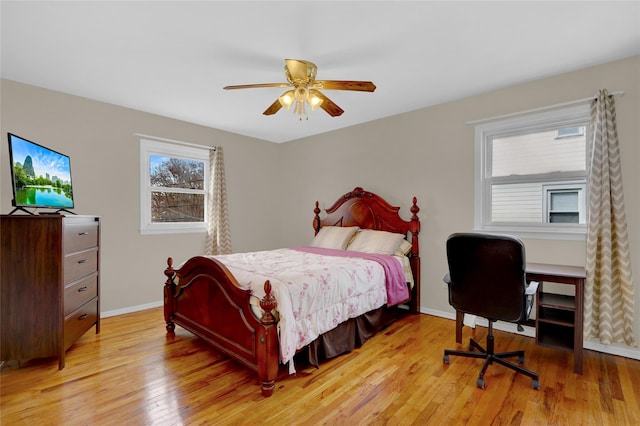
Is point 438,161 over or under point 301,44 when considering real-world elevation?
under

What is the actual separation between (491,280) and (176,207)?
12.5ft

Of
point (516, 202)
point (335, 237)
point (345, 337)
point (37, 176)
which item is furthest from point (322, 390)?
point (37, 176)

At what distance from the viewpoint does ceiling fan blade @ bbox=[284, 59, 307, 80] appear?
7.46ft

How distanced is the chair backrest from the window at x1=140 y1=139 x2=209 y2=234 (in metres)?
3.47

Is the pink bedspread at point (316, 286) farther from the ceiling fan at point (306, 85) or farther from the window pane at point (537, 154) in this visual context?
the window pane at point (537, 154)

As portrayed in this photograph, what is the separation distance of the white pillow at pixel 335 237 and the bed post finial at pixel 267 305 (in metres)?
1.92

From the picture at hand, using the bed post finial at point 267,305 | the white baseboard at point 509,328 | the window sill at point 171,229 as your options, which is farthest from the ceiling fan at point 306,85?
the white baseboard at point 509,328

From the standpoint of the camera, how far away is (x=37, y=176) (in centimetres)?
245

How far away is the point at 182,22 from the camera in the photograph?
2053mm

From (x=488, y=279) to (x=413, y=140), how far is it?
6.95 feet

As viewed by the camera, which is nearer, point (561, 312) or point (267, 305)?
point (267, 305)

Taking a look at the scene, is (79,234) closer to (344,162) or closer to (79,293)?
(79,293)

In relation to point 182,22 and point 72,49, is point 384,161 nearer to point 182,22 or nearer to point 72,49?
point 182,22

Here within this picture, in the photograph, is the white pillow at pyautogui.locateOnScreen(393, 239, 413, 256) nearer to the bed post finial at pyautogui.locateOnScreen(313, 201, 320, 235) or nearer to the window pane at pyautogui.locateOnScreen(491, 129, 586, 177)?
the window pane at pyautogui.locateOnScreen(491, 129, 586, 177)
